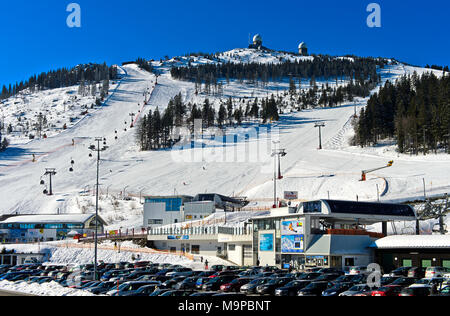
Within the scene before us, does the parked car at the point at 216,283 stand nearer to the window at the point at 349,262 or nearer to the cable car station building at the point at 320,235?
the cable car station building at the point at 320,235

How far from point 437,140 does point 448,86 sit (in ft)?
66.0

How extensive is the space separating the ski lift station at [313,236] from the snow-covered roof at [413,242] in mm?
1073

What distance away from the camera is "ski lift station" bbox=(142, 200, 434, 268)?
41.1 m

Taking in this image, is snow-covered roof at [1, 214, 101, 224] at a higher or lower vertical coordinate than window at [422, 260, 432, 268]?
higher

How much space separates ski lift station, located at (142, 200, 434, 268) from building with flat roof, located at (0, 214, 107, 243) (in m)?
27.8

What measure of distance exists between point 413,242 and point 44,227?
5355 centimetres

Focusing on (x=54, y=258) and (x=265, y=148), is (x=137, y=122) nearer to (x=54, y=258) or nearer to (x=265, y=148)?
(x=265, y=148)

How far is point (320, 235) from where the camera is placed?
41719 mm

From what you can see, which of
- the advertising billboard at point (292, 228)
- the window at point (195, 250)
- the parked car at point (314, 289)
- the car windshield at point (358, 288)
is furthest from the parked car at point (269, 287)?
the window at point (195, 250)

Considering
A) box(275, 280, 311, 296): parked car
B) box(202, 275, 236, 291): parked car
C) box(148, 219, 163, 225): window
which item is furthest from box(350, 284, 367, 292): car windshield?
box(148, 219, 163, 225): window

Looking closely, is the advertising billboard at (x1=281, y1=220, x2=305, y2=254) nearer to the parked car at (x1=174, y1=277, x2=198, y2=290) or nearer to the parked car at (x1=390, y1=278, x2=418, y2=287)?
the parked car at (x1=390, y1=278, x2=418, y2=287)

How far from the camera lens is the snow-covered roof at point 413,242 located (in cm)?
3676

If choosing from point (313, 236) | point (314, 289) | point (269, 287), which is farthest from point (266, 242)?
point (314, 289)

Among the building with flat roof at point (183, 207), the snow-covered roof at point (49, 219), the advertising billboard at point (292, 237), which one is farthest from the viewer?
the snow-covered roof at point (49, 219)
